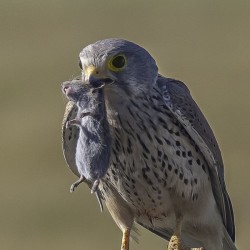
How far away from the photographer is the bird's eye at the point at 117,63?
8.27 meters

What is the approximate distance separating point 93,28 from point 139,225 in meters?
14.9

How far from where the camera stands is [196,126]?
9094mm

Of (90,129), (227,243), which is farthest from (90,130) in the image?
(227,243)

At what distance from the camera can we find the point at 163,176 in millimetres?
8953

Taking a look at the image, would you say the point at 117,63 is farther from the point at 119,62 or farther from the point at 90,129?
the point at 90,129

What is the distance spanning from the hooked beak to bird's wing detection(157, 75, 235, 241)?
0.70 meters

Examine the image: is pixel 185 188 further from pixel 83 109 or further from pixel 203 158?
pixel 83 109

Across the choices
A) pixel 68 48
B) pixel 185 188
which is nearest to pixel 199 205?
pixel 185 188

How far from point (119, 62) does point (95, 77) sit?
21cm

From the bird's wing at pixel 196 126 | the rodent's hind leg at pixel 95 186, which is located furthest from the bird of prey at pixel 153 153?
the rodent's hind leg at pixel 95 186

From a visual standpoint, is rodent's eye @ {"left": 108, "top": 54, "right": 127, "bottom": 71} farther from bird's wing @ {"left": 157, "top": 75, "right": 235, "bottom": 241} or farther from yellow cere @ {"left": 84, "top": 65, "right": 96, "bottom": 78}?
bird's wing @ {"left": 157, "top": 75, "right": 235, "bottom": 241}

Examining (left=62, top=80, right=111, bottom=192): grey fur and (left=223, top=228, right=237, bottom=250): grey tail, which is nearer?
(left=62, top=80, right=111, bottom=192): grey fur

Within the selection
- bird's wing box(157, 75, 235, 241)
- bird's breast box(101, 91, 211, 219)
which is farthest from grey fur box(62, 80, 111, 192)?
bird's wing box(157, 75, 235, 241)

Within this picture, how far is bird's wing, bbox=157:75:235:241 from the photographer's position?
350 inches
